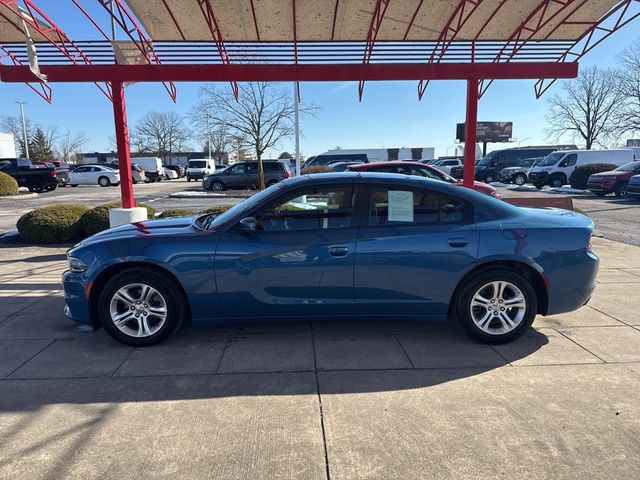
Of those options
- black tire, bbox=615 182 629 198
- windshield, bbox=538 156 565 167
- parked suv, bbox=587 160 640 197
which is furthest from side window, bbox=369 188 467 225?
windshield, bbox=538 156 565 167

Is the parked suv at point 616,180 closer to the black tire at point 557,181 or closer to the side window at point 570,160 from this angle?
the black tire at point 557,181

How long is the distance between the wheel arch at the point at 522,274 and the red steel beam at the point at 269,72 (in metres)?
4.60

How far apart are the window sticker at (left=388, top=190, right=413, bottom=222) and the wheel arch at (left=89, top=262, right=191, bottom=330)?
6.54 ft

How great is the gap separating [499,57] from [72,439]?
901 centimetres

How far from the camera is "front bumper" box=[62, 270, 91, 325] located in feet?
12.9

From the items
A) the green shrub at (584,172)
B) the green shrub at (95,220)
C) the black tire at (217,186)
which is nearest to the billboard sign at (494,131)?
the green shrub at (584,172)

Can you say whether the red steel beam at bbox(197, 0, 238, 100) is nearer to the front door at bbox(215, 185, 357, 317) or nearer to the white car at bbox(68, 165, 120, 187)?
the front door at bbox(215, 185, 357, 317)

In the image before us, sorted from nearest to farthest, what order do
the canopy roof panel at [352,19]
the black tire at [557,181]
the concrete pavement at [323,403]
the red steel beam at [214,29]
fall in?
1. the concrete pavement at [323,403]
2. the red steel beam at [214,29]
3. the canopy roof panel at [352,19]
4. the black tire at [557,181]

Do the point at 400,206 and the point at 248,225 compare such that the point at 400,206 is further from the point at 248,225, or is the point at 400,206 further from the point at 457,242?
the point at 248,225

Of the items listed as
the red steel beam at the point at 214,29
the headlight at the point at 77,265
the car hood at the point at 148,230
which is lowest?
the headlight at the point at 77,265

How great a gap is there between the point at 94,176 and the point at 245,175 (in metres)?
15.6

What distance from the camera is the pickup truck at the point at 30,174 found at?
24.5 meters

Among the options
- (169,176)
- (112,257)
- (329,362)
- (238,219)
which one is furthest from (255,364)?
(169,176)

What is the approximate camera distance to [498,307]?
3.99 metres
